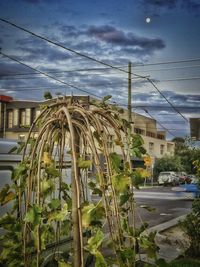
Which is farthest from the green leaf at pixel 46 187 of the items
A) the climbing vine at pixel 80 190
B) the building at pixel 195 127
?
the building at pixel 195 127

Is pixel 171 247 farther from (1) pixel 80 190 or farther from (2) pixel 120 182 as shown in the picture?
(2) pixel 120 182

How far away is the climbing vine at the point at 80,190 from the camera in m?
2.25

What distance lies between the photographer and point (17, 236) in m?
2.74

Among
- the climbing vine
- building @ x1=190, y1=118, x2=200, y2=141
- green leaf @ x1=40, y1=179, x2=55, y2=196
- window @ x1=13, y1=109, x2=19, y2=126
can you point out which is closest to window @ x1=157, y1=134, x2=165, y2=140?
window @ x1=13, y1=109, x2=19, y2=126

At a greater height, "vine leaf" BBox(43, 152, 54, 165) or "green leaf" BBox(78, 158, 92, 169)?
"vine leaf" BBox(43, 152, 54, 165)

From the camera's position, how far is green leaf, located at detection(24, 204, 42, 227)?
2219mm

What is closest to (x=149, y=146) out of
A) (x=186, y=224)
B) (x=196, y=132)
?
(x=196, y=132)

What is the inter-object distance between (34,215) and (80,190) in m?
0.41

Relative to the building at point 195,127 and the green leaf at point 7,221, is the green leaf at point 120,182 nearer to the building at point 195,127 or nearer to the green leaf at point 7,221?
the green leaf at point 7,221

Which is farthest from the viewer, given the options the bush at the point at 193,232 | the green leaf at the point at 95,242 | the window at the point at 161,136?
the window at the point at 161,136

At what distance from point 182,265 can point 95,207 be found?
5463mm

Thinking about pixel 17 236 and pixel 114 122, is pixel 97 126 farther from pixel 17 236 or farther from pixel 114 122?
pixel 17 236

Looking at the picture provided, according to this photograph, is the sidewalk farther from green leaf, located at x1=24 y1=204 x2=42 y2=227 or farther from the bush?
green leaf, located at x1=24 y1=204 x2=42 y2=227

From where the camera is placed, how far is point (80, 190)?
8.38 feet
